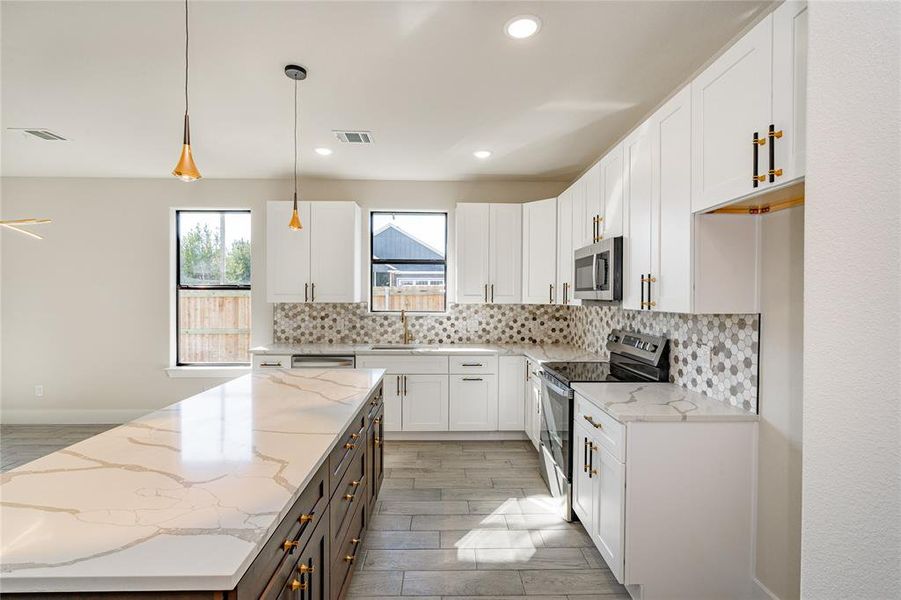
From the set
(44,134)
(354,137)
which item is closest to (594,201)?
(354,137)

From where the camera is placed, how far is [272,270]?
4.26 m

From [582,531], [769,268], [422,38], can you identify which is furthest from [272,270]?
[769,268]

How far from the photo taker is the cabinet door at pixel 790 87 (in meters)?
1.27

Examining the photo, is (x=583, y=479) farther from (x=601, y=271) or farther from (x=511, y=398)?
(x=511, y=398)

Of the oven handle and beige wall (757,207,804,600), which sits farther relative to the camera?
the oven handle

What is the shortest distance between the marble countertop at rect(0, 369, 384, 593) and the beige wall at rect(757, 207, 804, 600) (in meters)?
1.85

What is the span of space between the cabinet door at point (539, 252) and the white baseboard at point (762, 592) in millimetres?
2507

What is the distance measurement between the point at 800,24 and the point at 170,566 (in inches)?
85.7

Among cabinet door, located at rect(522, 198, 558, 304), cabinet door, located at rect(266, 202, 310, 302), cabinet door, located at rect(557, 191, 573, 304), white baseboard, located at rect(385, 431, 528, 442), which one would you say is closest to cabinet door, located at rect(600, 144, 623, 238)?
cabinet door, located at rect(557, 191, 573, 304)

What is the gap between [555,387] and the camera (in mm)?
2812

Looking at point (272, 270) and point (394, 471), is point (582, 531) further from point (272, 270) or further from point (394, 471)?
point (272, 270)

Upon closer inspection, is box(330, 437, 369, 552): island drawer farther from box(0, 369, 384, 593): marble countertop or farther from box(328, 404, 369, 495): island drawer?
box(0, 369, 384, 593): marble countertop

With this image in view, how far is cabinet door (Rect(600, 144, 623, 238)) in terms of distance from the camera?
2.62 metres

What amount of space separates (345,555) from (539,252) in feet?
10.3
